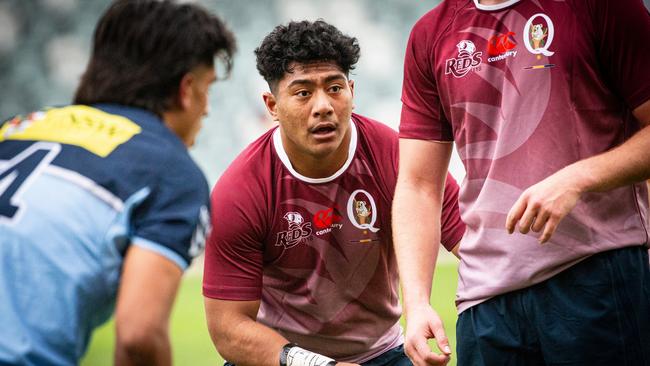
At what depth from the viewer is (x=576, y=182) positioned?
257 cm

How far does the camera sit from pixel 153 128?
248 cm

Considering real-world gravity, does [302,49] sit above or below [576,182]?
above

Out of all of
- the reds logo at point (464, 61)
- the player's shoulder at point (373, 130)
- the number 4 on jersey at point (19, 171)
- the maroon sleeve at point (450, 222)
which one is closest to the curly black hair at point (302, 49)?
the player's shoulder at point (373, 130)

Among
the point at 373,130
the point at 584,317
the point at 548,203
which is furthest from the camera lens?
the point at 373,130

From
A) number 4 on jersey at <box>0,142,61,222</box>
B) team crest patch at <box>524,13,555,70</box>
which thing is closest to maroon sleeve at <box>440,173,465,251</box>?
team crest patch at <box>524,13,555,70</box>

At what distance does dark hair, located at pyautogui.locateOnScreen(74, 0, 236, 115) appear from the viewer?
2562mm

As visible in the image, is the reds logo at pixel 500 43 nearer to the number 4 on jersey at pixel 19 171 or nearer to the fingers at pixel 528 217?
the fingers at pixel 528 217

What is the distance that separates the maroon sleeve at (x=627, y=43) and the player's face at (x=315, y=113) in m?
1.57

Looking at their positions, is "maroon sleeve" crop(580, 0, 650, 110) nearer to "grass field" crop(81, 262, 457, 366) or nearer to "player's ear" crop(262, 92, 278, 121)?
"player's ear" crop(262, 92, 278, 121)

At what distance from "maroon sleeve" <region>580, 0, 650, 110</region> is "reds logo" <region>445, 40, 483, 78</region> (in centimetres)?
42

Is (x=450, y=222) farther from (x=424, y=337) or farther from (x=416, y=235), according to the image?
(x=424, y=337)

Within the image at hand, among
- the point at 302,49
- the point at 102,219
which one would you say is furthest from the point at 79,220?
the point at 302,49

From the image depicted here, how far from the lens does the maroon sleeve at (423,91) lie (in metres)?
3.14

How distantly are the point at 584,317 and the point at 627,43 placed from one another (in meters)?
0.86
